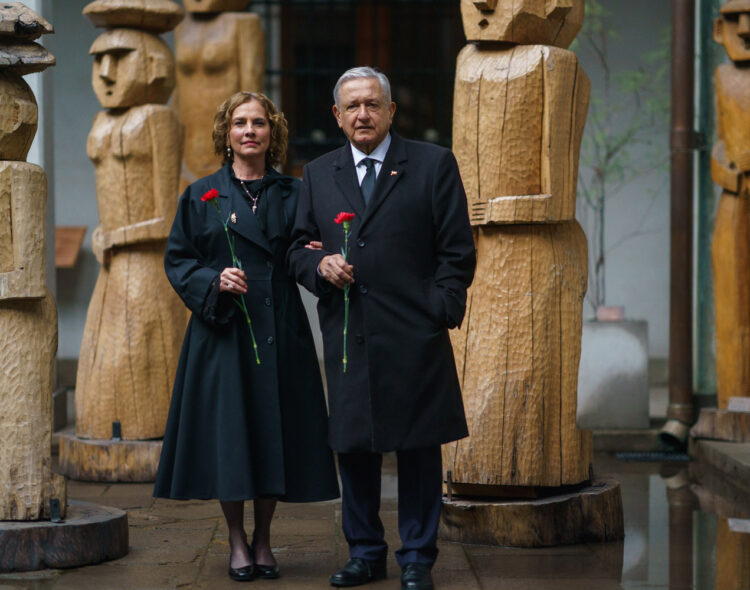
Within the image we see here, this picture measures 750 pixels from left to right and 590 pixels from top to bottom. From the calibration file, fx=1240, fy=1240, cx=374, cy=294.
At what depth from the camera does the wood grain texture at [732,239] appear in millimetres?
6852

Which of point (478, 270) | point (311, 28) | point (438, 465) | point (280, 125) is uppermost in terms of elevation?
point (311, 28)

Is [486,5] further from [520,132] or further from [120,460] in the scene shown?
[120,460]

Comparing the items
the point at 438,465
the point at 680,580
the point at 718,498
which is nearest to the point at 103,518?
the point at 438,465

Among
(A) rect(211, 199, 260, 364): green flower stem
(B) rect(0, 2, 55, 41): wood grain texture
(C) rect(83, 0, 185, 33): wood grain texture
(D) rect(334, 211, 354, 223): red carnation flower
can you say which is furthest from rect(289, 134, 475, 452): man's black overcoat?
(C) rect(83, 0, 185, 33): wood grain texture

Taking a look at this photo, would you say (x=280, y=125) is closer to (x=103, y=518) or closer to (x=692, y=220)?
(x=103, y=518)

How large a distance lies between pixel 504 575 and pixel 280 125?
6.09 ft

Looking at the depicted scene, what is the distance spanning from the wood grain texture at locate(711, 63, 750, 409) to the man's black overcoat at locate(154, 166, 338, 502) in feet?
10.8

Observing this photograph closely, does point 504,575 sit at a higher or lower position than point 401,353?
lower

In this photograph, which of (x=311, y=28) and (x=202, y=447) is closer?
(x=202, y=447)

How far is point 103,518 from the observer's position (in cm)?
471

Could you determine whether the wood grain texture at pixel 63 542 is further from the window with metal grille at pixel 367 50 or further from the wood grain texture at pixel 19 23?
the window with metal grille at pixel 367 50

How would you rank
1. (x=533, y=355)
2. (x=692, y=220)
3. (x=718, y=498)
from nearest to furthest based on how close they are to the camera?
1. (x=533, y=355)
2. (x=718, y=498)
3. (x=692, y=220)

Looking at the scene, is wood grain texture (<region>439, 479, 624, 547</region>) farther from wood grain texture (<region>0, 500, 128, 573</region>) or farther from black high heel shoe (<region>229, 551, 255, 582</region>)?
wood grain texture (<region>0, 500, 128, 573</region>)

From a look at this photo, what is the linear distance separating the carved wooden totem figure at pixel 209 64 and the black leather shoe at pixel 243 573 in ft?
11.8
